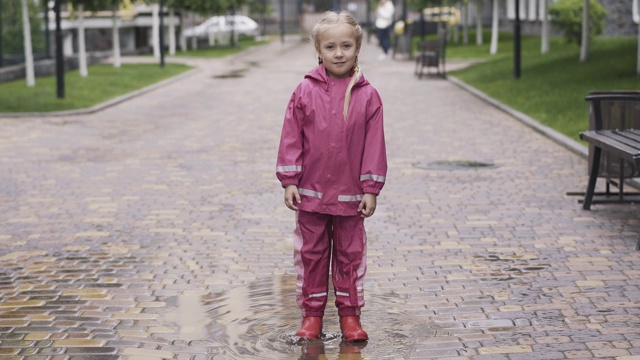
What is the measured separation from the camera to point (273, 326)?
5949mm

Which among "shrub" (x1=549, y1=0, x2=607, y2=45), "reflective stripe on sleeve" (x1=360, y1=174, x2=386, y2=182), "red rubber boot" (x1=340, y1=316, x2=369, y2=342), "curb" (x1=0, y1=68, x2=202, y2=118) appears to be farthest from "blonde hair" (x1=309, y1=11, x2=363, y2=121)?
"shrub" (x1=549, y1=0, x2=607, y2=45)

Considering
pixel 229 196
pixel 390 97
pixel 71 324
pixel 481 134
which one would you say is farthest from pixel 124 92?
pixel 71 324

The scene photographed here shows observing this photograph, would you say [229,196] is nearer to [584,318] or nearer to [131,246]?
[131,246]

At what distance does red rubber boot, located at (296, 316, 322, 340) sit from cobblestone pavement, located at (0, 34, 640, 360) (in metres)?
0.08

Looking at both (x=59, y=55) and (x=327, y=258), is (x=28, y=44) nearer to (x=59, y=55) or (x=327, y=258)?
(x=59, y=55)

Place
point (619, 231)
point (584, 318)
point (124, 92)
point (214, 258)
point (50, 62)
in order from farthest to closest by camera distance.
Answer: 1. point (50, 62)
2. point (124, 92)
3. point (619, 231)
4. point (214, 258)
5. point (584, 318)

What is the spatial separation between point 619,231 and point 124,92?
17084 mm

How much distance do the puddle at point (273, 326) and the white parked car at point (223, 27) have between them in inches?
1872

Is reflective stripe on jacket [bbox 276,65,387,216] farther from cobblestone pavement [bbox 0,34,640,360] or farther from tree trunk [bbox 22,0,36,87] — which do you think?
tree trunk [bbox 22,0,36,87]

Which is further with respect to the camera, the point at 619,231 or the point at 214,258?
the point at 619,231

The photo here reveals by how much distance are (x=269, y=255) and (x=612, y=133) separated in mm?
Result: 3212

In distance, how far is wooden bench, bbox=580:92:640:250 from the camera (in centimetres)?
930

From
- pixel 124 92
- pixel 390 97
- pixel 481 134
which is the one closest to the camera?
pixel 481 134

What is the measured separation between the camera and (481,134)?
628 inches
